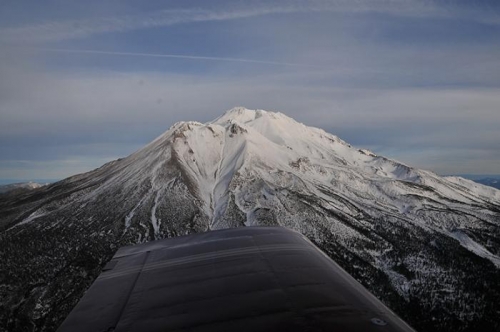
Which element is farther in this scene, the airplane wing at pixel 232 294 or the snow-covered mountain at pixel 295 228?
the snow-covered mountain at pixel 295 228

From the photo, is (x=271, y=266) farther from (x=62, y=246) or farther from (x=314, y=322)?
(x=62, y=246)

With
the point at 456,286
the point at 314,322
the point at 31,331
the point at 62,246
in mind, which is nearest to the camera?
the point at 314,322

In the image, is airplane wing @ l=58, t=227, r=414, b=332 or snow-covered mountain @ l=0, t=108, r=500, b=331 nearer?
airplane wing @ l=58, t=227, r=414, b=332

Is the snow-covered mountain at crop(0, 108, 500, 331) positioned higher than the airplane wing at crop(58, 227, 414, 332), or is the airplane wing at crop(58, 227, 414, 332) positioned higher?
the airplane wing at crop(58, 227, 414, 332)

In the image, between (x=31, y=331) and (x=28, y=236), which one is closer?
(x=31, y=331)

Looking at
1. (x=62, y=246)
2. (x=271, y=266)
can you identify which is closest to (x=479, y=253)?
(x=62, y=246)

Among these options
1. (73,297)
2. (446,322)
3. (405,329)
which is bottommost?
(446,322)

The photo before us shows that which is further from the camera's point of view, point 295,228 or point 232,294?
point 295,228

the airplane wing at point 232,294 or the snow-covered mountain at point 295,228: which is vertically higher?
the airplane wing at point 232,294

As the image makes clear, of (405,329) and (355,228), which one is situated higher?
(405,329)

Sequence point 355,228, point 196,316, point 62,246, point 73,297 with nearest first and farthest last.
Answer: point 196,316
point 73,297
point 62,246
point 355,228

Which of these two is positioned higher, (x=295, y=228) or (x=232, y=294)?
(x=232, y=294)
